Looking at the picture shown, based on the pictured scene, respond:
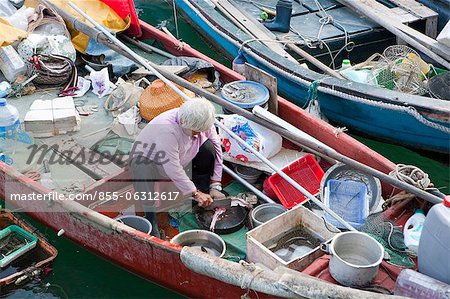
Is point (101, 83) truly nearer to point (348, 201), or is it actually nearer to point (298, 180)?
point (298, 180)

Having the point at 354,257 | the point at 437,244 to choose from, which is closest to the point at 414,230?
the point at 354,257

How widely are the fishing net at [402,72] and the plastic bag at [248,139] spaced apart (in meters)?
1.71

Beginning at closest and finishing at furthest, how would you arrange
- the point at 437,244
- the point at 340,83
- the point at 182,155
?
the point at 437,244 < the point at 182,155 < the point at 340,83

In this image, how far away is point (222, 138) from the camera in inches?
225

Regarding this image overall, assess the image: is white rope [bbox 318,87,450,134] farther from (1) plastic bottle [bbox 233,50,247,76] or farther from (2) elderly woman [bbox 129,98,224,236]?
(2) elderly woman [bbox 129,98,224,236]

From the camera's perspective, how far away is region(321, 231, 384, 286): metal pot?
4.30m

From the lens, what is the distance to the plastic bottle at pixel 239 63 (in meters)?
7.02

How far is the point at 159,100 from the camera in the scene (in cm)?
591

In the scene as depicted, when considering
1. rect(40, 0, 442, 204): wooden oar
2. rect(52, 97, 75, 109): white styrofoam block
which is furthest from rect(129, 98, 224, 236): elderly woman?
rect(52, 97, 75, 109): white styrofoam block

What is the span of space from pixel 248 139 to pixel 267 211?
2.30ft

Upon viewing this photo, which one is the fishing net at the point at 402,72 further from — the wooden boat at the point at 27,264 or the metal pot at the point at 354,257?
the wooden boat at the point at 27,264

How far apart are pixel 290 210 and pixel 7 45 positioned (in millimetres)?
3510

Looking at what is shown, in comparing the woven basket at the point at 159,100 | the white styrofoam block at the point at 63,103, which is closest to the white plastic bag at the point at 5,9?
the white styrofoam block at the point at 63,103

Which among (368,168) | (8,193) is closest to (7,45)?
(8,193)
